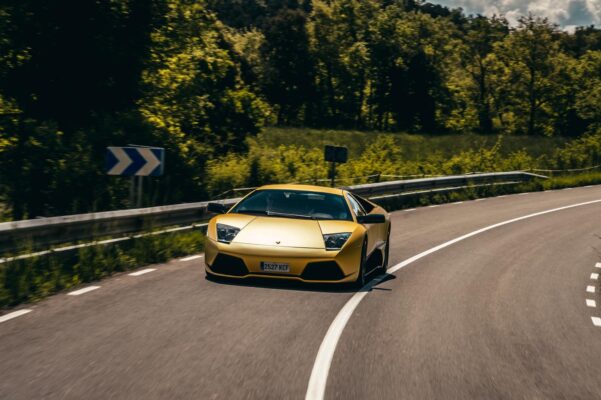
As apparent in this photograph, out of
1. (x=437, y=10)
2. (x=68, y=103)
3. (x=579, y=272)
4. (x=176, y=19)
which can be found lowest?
(x=579, y=272)

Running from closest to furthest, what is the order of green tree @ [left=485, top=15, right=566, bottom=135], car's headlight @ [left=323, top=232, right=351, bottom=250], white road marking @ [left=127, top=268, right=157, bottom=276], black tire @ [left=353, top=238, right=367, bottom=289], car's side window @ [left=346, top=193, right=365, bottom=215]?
car's headlight @ [left=323, top=232, right=351, bottom=250], black tire @ [left=353, top=238, right=367, bottom=289], white road marking @ [left=127, top=268, right=157, bottom=276], car's side window @ [left=346, top=193, right=365, bottom=215], green tree @ [left=485, top=15, right=566, bottom=135]

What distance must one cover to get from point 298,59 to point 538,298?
75.3 metres

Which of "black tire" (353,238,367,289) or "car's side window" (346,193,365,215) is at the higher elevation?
"car's side window" (346,193,365,215)

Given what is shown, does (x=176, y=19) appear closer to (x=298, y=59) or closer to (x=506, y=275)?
(x=506, y=275)

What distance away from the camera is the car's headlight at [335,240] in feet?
33.4

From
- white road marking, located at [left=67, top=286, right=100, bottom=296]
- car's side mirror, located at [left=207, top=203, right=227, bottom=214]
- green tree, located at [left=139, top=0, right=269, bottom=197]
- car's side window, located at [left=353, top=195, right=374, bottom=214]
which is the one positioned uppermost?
green tree, located at [left=139, top=0, right=269, bottom=197]

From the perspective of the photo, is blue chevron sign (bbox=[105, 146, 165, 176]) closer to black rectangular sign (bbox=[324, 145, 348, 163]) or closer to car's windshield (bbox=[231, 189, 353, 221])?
car's windshield (bbox=[231, 189, 353, 221])

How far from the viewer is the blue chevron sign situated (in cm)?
1382

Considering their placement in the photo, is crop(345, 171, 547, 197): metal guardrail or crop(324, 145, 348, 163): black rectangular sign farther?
crop(345, 171, 547, 197): metal guardrail

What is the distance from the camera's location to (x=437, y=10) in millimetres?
159000

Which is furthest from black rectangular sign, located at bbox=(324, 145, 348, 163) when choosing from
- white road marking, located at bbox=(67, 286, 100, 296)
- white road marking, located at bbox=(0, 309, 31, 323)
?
white road marking, located at bbox=(0, 309, 31, 323)

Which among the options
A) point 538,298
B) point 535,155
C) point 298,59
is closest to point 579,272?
point 538,298

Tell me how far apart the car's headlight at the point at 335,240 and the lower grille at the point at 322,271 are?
0.20 m

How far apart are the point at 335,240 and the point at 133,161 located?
16.8 ft
